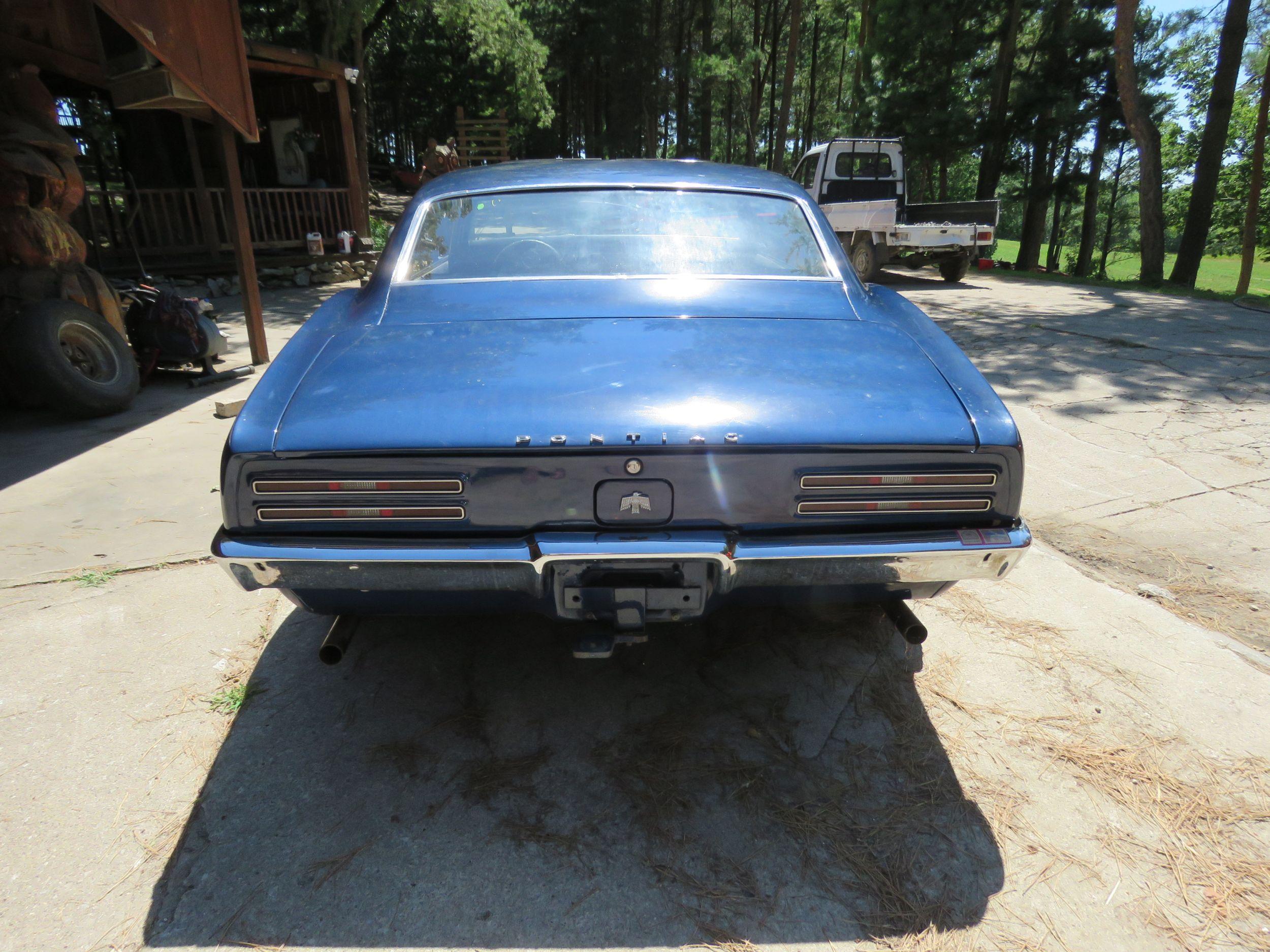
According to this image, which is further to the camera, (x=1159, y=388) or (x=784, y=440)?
(x=1159, y=388)

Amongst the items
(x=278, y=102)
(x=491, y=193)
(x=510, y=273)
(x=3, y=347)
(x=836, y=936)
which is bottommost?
(x=836, y=936)

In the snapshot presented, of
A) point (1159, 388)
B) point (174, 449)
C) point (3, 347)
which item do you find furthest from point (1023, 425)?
point (3, 347)

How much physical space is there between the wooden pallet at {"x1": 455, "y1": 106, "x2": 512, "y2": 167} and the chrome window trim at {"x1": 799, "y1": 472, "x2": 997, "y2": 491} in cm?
2463

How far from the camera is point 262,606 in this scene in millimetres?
3057

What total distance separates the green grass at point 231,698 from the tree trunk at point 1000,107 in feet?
65.8

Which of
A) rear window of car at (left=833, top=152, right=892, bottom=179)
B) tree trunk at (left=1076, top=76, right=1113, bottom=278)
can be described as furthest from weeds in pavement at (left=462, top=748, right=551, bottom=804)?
tree trunk at (left=1076, top=76, right=1113, bottom=278)

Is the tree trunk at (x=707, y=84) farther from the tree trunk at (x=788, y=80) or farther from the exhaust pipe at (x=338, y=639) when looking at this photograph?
the exhaust pipe at (x=338, y=639)

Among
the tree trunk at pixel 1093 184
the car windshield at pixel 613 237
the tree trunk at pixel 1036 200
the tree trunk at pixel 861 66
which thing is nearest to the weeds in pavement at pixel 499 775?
the car windshield at pixel 613 237

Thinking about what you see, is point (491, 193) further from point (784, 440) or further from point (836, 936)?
point (836, 936)

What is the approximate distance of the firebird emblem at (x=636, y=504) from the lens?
1833mm

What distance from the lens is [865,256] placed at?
1184 cm

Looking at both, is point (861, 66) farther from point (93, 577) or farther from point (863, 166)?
point (93, 577)

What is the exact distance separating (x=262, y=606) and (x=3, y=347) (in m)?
3.68

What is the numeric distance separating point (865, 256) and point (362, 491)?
11.4 metres
